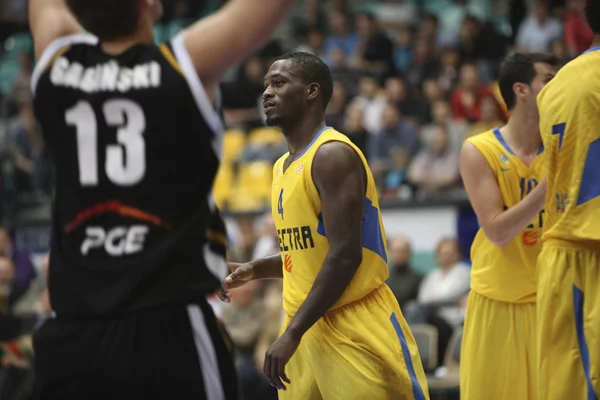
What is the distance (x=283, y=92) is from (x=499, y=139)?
1484 mm

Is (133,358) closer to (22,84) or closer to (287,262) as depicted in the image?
(287,262)

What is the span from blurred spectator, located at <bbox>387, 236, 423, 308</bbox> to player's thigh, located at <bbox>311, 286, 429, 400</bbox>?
20.1ft

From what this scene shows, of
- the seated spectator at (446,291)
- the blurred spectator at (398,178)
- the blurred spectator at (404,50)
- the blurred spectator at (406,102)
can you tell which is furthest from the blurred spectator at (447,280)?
the blurred spectator at (404,50)

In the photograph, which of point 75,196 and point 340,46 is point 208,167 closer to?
point 75,196

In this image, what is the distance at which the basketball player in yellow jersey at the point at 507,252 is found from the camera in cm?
520

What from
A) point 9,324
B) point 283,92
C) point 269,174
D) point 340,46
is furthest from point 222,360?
point 340,46

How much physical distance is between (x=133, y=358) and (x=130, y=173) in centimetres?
58

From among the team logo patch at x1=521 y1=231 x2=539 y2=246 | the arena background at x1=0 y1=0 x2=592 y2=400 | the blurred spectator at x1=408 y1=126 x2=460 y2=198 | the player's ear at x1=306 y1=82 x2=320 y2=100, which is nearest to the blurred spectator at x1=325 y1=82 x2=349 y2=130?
the arena background at x1=0 y1=0 x2=592 y2=400

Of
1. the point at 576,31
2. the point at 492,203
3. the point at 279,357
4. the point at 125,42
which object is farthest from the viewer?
the point at 576,31

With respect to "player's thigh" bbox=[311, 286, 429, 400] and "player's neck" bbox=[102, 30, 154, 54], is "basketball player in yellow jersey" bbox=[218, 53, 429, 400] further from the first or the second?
"player's neck" bbox=[102, 30, 154, 54]

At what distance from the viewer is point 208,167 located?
3.14 m

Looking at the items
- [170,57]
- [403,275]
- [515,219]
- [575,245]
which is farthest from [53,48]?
[403,275]

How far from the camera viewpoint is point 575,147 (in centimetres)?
424

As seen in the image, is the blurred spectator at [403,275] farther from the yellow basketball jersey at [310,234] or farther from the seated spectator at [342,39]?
the seated spectator at [342,39]
